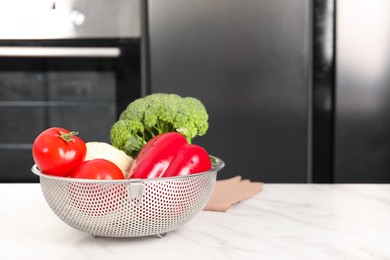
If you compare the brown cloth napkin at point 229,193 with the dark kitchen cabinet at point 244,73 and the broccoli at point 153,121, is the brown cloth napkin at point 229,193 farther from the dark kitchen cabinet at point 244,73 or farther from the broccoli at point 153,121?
the dark kitchen cabinet at point 244,73

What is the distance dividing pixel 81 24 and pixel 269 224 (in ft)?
4.28

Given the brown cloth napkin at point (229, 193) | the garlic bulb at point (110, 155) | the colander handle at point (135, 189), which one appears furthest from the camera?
the brown cloth napkin at point (229, 193)

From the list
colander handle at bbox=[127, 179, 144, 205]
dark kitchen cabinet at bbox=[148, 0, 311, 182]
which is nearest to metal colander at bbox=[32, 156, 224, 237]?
colander handle at bbox=[127, 179, 144, 205]

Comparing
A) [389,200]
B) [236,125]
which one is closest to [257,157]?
[236,125]

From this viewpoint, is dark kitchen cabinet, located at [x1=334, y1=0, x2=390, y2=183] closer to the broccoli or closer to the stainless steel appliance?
the stainless steel appliance

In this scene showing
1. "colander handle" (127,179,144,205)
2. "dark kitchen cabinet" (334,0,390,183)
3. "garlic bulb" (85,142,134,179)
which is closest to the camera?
"colander handle" (127,179,144,205)

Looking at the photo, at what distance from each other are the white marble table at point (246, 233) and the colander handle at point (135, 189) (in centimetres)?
8

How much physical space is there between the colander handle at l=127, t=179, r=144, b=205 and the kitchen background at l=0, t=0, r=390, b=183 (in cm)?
119

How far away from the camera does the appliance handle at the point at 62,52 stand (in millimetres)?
1996

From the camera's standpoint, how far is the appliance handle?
78.6 inches

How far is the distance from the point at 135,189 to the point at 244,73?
1229 millimetres

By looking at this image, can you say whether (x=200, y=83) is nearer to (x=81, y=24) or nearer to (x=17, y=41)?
(x=81, y=24)

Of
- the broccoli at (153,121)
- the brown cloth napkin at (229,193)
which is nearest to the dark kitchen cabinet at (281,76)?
the brown cloth napkin at (229,193)

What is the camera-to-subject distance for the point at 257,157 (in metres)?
1.98
